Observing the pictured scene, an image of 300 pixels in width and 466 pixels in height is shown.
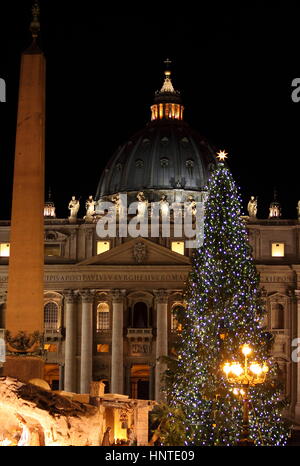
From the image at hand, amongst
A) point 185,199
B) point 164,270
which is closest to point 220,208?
point 164,270

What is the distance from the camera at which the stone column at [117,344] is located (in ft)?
278

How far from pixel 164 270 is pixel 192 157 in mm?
30192

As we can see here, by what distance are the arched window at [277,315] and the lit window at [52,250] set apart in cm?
1627

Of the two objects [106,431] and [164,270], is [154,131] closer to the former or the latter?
[164,270]

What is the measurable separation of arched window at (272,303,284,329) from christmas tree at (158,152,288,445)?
3818 centimetres

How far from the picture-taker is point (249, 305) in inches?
1829

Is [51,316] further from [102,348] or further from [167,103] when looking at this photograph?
[167,103]

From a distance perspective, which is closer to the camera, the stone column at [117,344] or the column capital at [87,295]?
the stone column at [117,344]

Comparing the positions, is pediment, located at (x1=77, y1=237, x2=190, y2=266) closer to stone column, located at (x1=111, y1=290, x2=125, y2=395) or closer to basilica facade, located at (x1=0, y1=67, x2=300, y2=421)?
basilica facade, located at (x1=0, y1=67, x2=300, y2=421)

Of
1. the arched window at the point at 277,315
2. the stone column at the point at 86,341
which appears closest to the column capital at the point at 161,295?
the stone column at the point at 86,341

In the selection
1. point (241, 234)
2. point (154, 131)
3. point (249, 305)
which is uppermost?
point (154, 131)

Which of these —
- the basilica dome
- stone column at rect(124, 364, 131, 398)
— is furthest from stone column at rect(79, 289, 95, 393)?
the basilica dome

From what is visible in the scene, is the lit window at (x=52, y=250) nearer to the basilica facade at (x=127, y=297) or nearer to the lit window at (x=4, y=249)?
the basilica facade at (x=127, y=297)

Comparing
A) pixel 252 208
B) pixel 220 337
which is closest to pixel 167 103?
pixel 252 208
